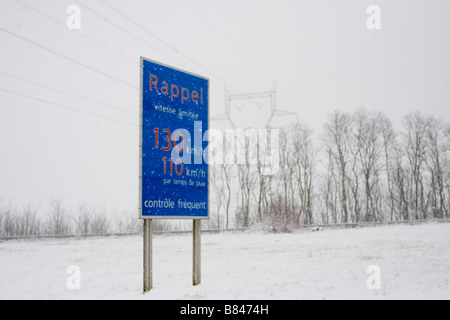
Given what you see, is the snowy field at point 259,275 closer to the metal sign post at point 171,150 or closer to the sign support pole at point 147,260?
the sign support pole at point 147,260

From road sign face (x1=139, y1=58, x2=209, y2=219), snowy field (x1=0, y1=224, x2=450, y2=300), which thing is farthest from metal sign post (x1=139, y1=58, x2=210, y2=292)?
snowy field (x1=0, y1=224, x2=450, y2=300)

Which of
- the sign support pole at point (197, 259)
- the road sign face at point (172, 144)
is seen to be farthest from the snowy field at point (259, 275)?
the road sign face at point (172, 144)

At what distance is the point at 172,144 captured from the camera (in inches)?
393

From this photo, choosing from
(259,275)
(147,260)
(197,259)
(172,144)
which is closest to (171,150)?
(172,144)

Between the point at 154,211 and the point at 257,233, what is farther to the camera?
the point at 257,233

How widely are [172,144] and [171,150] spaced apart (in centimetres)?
16

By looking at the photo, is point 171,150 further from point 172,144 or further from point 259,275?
point 259,275

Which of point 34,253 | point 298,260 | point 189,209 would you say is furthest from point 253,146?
point 189,209

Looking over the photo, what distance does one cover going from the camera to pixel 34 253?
2095cm

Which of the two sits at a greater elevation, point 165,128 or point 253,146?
point 253,146

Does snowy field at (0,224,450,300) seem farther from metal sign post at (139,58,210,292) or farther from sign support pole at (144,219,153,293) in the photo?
metal sign post at (139,58,210,292)

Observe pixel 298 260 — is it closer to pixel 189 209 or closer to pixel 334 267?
pixel 334 267

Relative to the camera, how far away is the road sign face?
9.47 m
